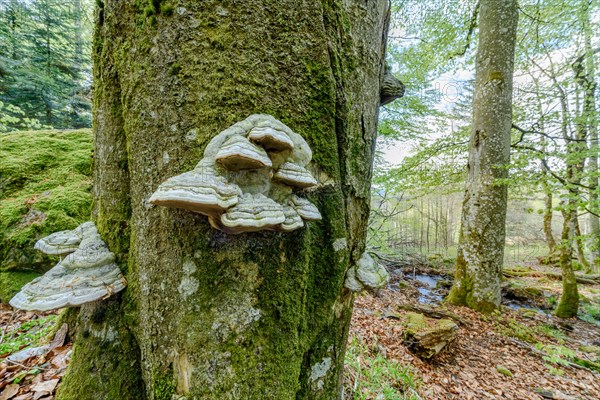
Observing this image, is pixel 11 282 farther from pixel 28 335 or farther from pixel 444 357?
pixel 444 357

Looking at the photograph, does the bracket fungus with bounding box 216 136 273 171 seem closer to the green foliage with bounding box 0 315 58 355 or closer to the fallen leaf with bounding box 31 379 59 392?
the fallen leaf with bounding box 31 379 59 392

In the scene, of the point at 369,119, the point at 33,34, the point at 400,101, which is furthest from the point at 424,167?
the point at 33,34

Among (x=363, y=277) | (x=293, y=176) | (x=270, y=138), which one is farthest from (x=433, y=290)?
(x=270, y=138)

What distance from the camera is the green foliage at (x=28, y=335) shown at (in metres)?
2.58

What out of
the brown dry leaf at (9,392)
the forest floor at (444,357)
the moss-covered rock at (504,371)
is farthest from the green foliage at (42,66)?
the moss-covered rock at (504,371)

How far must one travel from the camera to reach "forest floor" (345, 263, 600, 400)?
302 cm

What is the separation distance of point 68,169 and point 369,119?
237 inches

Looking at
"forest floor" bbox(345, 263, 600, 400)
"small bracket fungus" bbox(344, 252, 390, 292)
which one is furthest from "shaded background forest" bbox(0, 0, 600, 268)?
"small bracket fungus" bbox(344, 252, 390, 292)

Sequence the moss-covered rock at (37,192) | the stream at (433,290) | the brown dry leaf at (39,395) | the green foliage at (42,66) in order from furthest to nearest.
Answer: the green foliage at (42,66), the stream at (433,290), the moss-covered rock at (37,192), the brown dry leaf at (39,395)

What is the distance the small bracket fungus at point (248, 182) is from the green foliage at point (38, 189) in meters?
4.60

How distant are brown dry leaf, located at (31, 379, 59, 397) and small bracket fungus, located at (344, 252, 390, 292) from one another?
2197 millimetres

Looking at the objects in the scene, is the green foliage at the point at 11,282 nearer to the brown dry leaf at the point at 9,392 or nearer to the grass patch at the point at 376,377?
the brown dry leaf at the point at 9,392

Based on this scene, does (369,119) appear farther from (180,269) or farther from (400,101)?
(400,101)

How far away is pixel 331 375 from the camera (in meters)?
1.37
